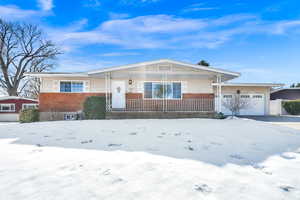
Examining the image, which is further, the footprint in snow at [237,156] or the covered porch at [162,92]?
the covered porch at [162,92]

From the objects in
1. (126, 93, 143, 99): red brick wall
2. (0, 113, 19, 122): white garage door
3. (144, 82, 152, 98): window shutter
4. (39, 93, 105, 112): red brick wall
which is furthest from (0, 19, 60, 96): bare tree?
(144, 82, 152, 98): window shutter

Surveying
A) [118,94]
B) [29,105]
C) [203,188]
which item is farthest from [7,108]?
[203,188]

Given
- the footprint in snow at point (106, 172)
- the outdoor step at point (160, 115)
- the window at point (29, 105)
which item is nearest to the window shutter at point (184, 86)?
the outdoor step at point (160, 115)

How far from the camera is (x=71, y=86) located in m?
11.0

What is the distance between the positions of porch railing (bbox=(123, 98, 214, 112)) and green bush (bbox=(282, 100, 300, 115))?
39.6ft

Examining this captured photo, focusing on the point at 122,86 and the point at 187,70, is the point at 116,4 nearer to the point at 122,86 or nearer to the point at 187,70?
the point at 122,86

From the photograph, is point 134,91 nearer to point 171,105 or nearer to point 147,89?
point 147,89

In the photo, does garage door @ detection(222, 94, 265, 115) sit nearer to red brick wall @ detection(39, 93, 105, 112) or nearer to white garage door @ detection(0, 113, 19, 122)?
red brick wall @ detection(39, 93, 105, 112)

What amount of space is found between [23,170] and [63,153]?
2.84ft

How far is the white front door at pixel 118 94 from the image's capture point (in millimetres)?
10898

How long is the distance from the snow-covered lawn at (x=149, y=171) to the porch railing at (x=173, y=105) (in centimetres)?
659

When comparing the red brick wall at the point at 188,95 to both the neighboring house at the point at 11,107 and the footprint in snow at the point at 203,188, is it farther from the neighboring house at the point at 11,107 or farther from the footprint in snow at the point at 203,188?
the neighboring house at the point at 11,107

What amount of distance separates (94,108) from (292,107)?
65.3 ft

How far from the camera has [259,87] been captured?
13.6 metres
